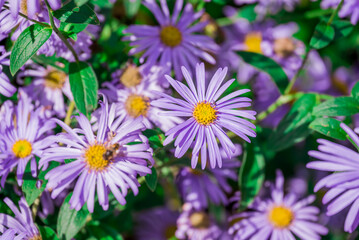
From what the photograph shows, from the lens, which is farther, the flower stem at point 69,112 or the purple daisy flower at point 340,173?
the flower stem at point 69,112

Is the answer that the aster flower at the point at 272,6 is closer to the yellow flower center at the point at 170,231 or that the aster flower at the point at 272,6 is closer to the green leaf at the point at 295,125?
the green leaf at the point at 295,125

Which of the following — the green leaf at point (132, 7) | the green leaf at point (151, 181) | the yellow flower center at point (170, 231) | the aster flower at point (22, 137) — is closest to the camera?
the green leaf at point (151, 181)

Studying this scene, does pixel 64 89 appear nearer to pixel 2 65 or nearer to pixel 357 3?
pixel 2 65

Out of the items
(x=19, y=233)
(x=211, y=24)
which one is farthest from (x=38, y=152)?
(x=211, y=24)

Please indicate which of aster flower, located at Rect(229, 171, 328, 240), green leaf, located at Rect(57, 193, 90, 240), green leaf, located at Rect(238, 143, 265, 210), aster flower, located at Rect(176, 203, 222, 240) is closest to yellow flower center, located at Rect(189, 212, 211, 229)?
aster flower, located at Rect(176, 203, 222, 240)

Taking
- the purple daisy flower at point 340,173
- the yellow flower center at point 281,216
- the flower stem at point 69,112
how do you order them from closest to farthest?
the purple daisy flower at point 340,173 → the flower stem at point 69,112 → the yellow flower center at point 281,216

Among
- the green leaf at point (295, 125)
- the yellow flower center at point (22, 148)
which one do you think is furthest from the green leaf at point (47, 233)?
the green leaf at point (295, 125)

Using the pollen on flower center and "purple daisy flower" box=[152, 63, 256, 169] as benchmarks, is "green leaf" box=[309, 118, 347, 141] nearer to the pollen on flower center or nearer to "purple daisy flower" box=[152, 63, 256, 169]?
"purple daisy flower" box=[152, 63, 256, 169]

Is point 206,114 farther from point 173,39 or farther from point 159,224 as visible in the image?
point 159,224
